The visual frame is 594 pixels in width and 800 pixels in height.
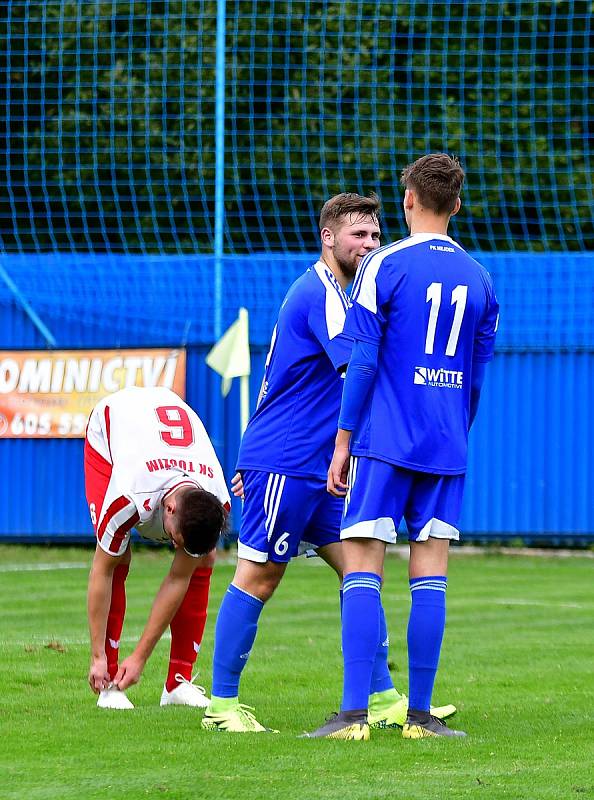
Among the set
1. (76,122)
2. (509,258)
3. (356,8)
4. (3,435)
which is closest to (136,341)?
(3,435)

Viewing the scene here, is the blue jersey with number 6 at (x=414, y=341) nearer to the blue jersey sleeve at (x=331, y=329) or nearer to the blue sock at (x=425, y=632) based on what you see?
the blue jersey sleeve at (x=331, y=329)

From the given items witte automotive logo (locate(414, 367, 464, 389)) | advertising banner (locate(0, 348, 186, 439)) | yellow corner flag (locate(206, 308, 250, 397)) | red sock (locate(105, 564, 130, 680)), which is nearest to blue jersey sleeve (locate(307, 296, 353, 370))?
witte automotive logo (locate(414, 367, 464, 389))

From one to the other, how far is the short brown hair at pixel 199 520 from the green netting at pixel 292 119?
15.5 meters

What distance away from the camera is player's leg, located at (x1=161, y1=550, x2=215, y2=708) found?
7.30 meters

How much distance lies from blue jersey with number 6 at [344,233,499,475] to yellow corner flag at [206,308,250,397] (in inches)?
418

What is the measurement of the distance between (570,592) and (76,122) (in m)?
11.8

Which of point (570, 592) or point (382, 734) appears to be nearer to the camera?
point (382, 734)

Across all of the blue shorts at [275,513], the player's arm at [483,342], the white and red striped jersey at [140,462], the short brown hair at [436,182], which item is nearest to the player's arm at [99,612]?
the white and red striped jersey at [140,462]

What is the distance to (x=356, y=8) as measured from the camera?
905 inches

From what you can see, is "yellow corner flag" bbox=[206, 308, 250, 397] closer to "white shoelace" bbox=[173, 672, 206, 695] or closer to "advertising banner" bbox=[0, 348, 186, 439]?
"advertising banner" bbox=[0, 348, 186, 439]

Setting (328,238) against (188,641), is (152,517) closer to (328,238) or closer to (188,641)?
(188,641)

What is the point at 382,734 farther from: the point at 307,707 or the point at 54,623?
the point at 54,623

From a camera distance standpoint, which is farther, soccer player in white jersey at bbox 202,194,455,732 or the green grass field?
soccer player in white jersey at bbox 202,194,455,732

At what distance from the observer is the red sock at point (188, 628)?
7.32 meters
